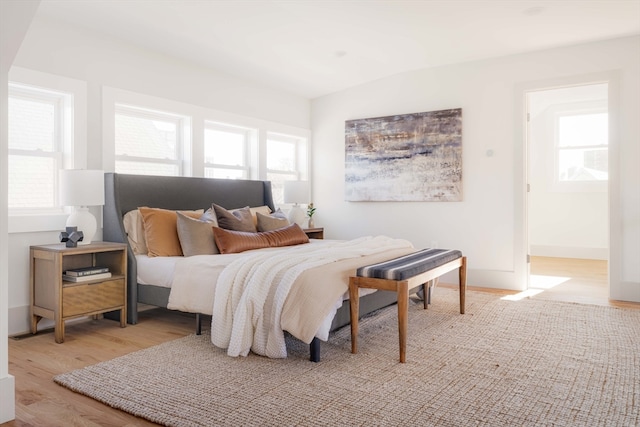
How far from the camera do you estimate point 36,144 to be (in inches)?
146

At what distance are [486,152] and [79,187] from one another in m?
4.18

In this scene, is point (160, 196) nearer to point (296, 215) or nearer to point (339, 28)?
point (296, 215)

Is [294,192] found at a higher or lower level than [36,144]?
lower

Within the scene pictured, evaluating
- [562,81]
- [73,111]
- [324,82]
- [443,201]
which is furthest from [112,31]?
[562,81]

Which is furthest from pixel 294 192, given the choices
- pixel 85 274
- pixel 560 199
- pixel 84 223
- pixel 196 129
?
pixel 560 199

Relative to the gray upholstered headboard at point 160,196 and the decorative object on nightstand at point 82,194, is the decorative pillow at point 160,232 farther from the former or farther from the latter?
the decorative object on nightstand at point 82,194

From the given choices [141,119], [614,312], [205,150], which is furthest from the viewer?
[205,150]

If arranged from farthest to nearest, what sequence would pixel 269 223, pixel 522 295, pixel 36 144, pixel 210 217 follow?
pixel 522 295 → pixel 269 223 → pixel 210 217 → pixel 36 144

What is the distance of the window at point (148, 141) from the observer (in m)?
4.30

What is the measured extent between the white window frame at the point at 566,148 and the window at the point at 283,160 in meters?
4.52

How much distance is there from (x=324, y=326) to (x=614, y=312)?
2.84 metres

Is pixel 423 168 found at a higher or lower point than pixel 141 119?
lower

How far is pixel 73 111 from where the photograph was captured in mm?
3795

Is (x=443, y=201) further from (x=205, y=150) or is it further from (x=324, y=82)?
(x=205, y=150)
